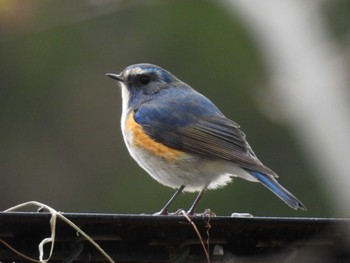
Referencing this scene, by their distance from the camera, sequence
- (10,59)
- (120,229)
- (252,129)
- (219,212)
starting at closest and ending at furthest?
(120,229) → (219,212) → (252,129) → (10,59)

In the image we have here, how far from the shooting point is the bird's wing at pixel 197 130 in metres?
7.43

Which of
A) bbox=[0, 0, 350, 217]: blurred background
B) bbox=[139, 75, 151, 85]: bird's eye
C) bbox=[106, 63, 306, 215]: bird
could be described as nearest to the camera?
bbox=[106, 63, 306, 215]: bird

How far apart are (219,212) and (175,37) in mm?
3202

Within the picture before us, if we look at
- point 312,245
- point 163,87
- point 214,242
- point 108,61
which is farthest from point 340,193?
point 108,61

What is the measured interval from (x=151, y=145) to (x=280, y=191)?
3.47 ft

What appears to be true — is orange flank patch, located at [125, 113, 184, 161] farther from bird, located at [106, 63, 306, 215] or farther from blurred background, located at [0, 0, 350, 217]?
blurred background, located at [0, 0, 350, 217]

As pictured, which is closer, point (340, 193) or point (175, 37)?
point (340, 193)

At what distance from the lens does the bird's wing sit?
7434 millimetres

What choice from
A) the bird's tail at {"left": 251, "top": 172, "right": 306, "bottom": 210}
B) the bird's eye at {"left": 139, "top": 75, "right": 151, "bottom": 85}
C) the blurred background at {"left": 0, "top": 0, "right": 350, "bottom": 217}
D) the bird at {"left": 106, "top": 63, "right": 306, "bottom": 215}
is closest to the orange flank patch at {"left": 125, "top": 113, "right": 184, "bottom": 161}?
the bird at {"left": 106, "top": 63, "right": 306, "bottom": 215}

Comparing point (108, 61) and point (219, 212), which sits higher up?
point (108, 61)

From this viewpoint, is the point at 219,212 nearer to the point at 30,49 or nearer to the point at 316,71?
the point at 30,49

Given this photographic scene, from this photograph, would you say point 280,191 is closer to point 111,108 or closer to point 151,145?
point 151,145

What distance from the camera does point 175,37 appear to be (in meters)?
16.1

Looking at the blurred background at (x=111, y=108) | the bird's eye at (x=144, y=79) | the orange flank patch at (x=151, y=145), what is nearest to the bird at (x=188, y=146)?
the orange flank patch at (x=151, y=145)
